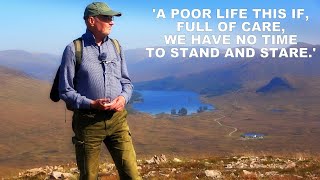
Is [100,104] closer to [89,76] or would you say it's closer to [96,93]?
[96,93]

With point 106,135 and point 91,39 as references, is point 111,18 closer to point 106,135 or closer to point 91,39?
point 91,39

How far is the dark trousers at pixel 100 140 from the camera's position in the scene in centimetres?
670

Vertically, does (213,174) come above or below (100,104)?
below

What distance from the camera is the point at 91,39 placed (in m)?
6.80

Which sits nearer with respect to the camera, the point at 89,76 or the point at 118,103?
the point at 118,103

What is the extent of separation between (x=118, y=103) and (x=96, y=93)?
0.40 m

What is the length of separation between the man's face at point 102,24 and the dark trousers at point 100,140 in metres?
1.17

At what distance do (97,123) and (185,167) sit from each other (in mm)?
12970

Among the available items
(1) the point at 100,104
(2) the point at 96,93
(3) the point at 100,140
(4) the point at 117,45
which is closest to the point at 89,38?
(4) the point at 117,45

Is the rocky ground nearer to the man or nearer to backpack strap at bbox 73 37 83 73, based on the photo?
the man

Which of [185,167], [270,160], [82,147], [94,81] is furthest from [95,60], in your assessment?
[270,160]

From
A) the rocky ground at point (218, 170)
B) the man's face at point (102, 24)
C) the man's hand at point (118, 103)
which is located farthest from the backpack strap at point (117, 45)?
the rocky ground at point (218, 170)

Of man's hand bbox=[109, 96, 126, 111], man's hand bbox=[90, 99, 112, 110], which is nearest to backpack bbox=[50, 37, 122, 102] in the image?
man's hand bbox=[90, 99, 112, 110]

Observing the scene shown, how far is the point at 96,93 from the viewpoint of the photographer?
263 inches
